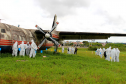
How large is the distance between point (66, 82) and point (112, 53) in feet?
31.5

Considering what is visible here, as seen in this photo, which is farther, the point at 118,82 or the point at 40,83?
the point at 118,82

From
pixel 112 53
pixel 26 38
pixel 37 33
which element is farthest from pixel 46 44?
pixel 112 53

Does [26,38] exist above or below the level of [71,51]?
above

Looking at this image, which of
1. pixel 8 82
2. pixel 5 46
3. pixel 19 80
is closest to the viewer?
pixel 8 82

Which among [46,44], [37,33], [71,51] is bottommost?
[71,51]

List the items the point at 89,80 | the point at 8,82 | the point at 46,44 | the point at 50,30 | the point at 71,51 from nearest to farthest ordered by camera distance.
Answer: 1. the point at 8,82
2. the point at 89,80
3. the point at 50,30
4. the point at 46,44
5. the point at 71,51

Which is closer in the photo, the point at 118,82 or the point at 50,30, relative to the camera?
the point at 118,82

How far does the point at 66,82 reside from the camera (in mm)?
4875

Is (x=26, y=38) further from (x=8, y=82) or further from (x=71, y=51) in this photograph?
(x=71, y=51)

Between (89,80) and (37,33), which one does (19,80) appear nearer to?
(89,80)

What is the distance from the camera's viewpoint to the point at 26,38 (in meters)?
13.6

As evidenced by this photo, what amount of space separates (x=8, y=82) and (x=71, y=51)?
63.7 feet

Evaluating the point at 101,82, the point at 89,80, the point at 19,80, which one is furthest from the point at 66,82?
the point at 19,80

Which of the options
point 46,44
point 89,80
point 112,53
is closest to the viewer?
point 89,80
